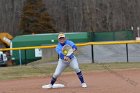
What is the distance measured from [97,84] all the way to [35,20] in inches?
1449

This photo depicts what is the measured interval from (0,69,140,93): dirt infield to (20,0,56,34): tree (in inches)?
1275

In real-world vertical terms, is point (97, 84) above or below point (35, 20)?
below

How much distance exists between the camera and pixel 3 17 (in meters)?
52.6

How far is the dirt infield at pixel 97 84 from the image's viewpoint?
12.9 m

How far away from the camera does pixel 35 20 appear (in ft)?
167

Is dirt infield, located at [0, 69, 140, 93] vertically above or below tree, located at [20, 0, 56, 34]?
below

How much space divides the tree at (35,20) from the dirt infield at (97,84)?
106 feet

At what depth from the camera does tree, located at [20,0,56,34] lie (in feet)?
167

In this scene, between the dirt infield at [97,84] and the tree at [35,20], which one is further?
the tree at [35,20]

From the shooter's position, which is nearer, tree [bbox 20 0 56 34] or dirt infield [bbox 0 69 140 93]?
dirt infield [bbox 0 69 140 93]

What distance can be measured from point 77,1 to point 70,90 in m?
40.8

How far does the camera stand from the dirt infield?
12.9m

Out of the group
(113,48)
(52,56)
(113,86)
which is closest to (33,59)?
(52,56)

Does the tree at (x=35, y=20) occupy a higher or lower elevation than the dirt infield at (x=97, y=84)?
higher
